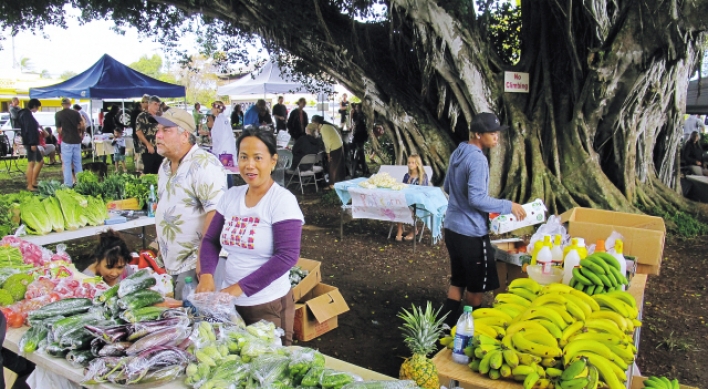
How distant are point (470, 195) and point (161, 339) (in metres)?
2.41

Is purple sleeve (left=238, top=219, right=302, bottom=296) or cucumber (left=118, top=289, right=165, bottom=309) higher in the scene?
purple sleeve (left=238, top=219, right=302, bottom=296)

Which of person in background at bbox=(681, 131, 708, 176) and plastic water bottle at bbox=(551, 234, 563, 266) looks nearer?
plastic water bottle at bbox=(551, 234, 563, 266)

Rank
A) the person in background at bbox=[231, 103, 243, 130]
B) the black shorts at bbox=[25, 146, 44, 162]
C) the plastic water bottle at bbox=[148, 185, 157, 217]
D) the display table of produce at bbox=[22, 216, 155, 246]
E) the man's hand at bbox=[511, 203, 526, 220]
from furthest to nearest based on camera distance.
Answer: the person in background at bbox=[231, 103, 243, 130] < the black shorts at bbox=[25, 146, 44, 162] < the plastic water bottle at bbox=[148, 185, 157, 217] < the display table of produce at bbox=[22, 216, 155, 246] < the man's hand at bbox=[511, 203, 526, 220]

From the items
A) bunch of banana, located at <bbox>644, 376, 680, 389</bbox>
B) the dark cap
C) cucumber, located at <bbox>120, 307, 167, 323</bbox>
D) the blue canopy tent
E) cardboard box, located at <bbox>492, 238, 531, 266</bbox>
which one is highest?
the blue canopy tent

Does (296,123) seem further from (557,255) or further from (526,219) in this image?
(557,255)

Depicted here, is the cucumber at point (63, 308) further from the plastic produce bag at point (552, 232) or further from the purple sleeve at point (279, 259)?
the plastic produce bag at point (552, 232)

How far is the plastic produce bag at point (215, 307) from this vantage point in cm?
246

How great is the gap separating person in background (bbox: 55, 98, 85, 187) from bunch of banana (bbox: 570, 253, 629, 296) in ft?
34.9

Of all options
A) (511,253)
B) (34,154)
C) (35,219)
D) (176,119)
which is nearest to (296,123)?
(34,154)

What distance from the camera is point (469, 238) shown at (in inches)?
159

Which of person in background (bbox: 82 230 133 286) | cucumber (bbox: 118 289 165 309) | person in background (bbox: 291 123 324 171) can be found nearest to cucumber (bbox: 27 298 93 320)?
cucumber (bbox: 118 289 165 309)

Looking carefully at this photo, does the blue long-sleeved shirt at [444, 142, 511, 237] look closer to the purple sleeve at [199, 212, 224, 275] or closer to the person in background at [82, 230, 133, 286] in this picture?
the purple sleeve at [199, 212, 224, 275]

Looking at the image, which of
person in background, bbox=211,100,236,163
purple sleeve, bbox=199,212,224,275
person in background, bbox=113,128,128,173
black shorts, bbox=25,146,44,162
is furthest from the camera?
person in background, bbox=113,128,128,173

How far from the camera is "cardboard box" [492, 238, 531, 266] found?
4245mm
